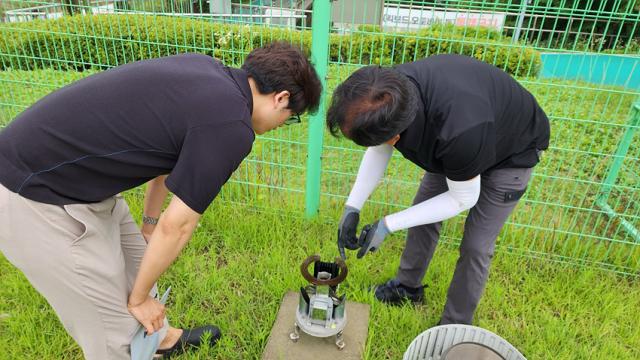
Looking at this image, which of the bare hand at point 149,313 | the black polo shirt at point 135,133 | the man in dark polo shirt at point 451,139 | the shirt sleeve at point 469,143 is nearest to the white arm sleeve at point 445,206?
the man in dark polo shirt at point 451,139

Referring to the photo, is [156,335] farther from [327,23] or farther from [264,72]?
[327,23]

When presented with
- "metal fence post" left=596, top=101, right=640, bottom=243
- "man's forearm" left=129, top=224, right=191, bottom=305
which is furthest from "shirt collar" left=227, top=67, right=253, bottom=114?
"metal fence post" left=596, top=101, right=640, bottom=243

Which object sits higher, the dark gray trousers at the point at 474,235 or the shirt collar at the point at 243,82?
the shirt collar at the point at 243,82

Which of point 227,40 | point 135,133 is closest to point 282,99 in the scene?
point 135,133

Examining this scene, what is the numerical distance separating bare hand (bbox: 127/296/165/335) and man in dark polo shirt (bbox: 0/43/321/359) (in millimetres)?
74

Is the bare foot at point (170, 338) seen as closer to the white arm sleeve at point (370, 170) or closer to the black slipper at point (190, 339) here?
the black slipper at point (190, 339)

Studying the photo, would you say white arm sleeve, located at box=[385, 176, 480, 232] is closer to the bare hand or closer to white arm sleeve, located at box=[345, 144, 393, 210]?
white arm sleeve, located at box=[345, 144, 393, 210]

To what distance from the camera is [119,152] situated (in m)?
1.37

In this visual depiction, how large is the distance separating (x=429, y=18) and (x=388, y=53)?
1.79 ft

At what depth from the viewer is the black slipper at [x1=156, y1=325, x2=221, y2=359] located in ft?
6.93

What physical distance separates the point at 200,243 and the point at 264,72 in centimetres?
175

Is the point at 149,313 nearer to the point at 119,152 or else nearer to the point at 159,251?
the point at 159,251

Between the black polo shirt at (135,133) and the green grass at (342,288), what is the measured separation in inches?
44.8

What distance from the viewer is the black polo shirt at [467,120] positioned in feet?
5.06
